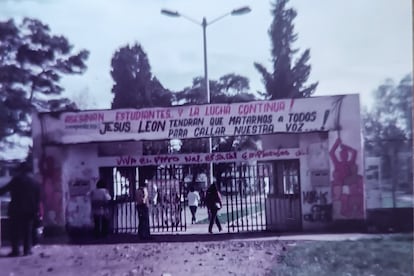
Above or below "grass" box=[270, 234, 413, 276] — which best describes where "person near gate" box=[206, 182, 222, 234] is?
above

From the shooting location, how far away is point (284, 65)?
623 inches

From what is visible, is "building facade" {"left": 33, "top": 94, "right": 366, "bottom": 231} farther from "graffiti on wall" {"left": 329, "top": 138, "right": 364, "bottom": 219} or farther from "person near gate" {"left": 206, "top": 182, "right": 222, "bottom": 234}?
"person near gate" {"left": 206, "top": 182, "right": 222, "bottom": 234}

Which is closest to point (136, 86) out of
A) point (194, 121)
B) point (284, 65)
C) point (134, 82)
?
point (134, 82)

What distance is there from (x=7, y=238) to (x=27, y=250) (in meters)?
0.43

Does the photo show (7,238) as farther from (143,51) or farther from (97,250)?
(143,51)

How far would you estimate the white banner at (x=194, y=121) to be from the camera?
10008mm

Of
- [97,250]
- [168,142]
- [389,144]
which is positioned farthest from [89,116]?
[389,144]

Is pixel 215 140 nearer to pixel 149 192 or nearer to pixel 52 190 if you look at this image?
pixel 149 192

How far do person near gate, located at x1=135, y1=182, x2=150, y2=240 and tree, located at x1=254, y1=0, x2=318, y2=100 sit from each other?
349cm

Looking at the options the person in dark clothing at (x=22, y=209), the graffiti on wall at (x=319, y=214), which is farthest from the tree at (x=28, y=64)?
the graffiti on wall at (x=319, y=214)

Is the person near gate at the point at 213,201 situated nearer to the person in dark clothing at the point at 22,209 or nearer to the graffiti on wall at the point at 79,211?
the graffiti on wall at the point at 79,211

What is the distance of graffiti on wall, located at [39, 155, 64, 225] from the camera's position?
10312mm

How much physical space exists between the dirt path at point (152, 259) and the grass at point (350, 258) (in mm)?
307

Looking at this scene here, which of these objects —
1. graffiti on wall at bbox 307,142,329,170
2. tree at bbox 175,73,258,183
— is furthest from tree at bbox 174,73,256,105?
graffiti on wall at bbox 307,142,329,170
